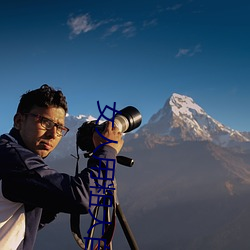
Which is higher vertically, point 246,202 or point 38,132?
point 246,202

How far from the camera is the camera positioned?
2.08 m

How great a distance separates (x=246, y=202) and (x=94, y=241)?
108 metres

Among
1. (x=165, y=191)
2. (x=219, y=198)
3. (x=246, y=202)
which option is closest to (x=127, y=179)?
(x=165, y=191)

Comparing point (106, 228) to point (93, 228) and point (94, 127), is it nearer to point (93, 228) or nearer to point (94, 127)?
point (93, 228)

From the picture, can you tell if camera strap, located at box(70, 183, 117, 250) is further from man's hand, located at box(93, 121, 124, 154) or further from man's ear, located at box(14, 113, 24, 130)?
man's ear, located at box(14, 113, 24, 130)

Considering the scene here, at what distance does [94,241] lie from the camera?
1.90 meters

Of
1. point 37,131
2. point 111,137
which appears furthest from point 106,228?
point 37,131

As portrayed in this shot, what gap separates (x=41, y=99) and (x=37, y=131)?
22 cm

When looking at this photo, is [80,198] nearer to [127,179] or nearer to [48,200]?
[48,200]

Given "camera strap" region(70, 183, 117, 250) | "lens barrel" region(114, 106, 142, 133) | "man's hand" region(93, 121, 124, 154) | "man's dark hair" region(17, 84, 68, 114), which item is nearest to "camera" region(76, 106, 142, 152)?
"lens barrel" region(114, 106, 142, 133)

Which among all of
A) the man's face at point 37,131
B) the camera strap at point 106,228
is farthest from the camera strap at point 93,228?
the man's face at point 37,131

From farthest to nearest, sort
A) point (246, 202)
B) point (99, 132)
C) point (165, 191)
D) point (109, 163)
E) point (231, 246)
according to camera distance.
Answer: point (165, 191)
point (246, 202)
point (231, 246)
point (99, 132)
point (109, 163)

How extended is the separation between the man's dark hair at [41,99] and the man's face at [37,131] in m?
0.03

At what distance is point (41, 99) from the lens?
185 cm
